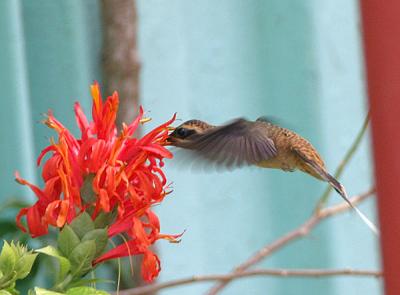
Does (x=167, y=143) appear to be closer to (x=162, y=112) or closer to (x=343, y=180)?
(x=162, y=112)

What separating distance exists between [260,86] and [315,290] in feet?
2.48

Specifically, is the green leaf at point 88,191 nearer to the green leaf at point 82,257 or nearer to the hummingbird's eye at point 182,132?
the green leaf at point 82,257

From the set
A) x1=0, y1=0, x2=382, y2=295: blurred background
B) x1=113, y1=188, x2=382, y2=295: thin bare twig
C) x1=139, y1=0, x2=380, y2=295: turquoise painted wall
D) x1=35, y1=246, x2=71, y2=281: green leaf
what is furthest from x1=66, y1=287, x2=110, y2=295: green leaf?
x1=139, y1=0, x2=380, y2=295: turquoise painted wall

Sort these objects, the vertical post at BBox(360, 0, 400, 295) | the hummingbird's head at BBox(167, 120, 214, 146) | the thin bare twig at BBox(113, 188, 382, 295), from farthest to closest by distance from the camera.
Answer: the thin bare twig at BBox(113, 188, 382, 295) < the hummingbird's head at BBox(167, 120, 214, 146) < the vertical post at BBox(360, 0, 400, 295)

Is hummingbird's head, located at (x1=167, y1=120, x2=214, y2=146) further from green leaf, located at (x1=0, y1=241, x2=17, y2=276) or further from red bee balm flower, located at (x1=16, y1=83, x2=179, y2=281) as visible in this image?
green leaf, located at (x1=0, y1=241, x2=17, y2=276)

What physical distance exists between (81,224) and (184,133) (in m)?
0.49

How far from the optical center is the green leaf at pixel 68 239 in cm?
115

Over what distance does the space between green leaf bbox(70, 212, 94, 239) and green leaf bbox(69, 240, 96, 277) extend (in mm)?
29

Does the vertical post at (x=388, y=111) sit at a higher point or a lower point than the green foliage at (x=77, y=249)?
higher

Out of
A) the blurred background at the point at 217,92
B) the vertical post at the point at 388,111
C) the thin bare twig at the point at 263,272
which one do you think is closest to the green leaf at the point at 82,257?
the vertical post at the point at 388,111

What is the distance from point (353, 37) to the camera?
3068 mm

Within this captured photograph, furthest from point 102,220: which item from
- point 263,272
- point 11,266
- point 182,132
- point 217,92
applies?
point 217,92

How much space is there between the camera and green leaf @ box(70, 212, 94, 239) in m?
1.17

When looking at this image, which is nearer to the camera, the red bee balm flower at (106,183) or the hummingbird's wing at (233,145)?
the red bee balm flower at (106,183)
